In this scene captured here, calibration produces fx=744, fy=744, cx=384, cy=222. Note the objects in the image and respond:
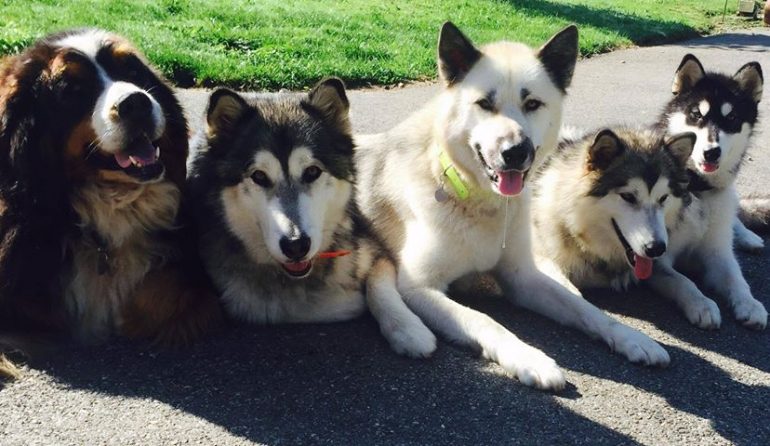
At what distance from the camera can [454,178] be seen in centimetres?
418

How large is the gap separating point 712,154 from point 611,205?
92cm

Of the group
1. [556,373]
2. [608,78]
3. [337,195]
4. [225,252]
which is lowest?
[608,78]

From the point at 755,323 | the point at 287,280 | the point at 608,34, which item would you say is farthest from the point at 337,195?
the point at 608,34

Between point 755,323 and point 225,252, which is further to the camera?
point 755,323

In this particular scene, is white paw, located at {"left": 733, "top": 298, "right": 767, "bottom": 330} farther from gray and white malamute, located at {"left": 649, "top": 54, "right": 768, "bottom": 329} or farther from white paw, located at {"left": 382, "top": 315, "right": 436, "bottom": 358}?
white paw, located at {"left": 382, "top": 315, "right": 436, "bottom": 358}

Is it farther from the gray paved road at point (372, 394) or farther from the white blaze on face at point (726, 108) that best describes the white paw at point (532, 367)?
the white blaze on face at point (726, 108)

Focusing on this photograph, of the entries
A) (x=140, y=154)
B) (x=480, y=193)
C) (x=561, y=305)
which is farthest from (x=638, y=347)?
(x=140, y=154)

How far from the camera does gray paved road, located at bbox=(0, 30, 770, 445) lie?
3111 millimetres

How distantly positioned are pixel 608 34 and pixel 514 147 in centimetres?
1142

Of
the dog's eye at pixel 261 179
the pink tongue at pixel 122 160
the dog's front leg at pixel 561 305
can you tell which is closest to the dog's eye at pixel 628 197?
the dog's front leg at pixel 561 305

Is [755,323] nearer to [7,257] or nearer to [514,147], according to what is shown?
[514,147]

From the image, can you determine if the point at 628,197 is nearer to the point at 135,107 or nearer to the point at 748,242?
the point at 748,242

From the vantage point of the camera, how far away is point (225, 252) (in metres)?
3.88

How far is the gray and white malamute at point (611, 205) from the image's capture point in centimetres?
426
